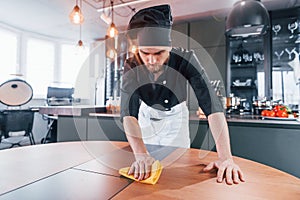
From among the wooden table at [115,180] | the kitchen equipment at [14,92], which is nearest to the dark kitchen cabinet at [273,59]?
the wooden table at [115,180]

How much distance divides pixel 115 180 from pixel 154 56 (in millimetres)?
550

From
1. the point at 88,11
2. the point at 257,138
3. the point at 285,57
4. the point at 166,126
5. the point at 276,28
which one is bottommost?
the point at 257,138

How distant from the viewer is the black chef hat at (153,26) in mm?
859

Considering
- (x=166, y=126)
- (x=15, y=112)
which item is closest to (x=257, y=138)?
(x=166, y=126)

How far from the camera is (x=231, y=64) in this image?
9.88 feet

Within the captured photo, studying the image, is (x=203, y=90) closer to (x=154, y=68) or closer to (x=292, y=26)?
(x=154, y=68)

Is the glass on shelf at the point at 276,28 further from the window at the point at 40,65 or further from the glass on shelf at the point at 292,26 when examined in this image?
the window at the point at 40,65

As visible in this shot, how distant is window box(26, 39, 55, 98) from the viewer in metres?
4.02

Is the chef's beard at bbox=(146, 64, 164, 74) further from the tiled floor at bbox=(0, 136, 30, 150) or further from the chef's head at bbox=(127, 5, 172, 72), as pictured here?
the tiled floor at bbox=(0, 136, 30, 150)

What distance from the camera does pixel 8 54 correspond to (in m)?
3.68

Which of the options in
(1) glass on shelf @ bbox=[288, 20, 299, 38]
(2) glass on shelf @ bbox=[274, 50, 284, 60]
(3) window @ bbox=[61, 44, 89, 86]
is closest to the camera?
(1) glass on shelf @ bbox=[288, 20, 299, 38]

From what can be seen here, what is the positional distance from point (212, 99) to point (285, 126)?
3.03 feet

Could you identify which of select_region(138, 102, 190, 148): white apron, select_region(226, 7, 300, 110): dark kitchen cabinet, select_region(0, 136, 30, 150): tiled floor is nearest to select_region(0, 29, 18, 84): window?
select_region(0, 136, 30, 150): tiled floor

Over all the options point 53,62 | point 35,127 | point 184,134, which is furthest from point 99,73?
point 184,134
